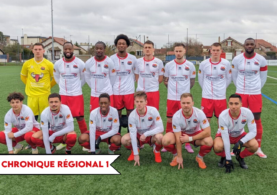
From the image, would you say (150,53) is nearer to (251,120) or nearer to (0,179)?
(251,120)

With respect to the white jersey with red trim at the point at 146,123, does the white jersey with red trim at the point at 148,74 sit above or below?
above

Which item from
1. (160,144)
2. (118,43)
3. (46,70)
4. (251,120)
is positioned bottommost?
(160,144)

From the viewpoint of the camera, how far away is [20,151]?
4242 mm

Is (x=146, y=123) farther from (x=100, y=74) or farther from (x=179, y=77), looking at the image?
(x=100, y=74)

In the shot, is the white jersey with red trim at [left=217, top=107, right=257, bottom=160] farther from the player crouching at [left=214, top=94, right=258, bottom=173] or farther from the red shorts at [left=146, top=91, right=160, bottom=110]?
the red shorts at [left=146, top=91, right=160, bottom=110]

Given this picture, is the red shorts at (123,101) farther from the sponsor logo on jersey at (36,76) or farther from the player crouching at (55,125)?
the sponsor logo on jersey at (36,76)

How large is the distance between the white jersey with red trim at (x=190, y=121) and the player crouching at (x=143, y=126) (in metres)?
0.26

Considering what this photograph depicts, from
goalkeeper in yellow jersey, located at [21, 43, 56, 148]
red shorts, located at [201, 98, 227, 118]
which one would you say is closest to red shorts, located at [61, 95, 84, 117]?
goalkeeper in yellow jersey, located at [21, 43, 56, 148]

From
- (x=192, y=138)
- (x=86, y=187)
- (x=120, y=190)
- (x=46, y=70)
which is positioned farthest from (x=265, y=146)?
(x=46, y=70)

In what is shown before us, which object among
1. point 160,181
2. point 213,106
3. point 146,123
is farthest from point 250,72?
point 160,181

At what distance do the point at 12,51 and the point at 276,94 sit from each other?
44328mm

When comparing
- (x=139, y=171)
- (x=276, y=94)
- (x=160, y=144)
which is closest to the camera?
(x=139, y=171)

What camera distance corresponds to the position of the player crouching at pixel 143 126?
3.61 meters

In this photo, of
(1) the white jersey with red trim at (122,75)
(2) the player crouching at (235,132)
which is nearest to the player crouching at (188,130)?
(2) the player crouching at (235,132)
